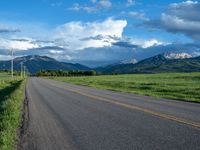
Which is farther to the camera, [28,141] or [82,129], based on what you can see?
[82,129]

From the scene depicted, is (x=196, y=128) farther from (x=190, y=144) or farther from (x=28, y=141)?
(x=28, y=141)

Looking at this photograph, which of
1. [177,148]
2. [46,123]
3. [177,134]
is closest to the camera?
[177,148]

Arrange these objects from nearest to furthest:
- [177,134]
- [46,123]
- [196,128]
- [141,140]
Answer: [141,140], [177,134], [196,128], [46,123]

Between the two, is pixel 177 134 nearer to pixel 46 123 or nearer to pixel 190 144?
pixel 190 144

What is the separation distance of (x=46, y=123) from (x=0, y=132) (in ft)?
10.8

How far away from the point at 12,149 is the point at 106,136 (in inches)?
109

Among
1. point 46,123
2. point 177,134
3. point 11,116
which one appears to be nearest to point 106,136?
point 177,134

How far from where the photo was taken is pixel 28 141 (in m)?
10.9

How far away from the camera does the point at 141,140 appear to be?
1030cm

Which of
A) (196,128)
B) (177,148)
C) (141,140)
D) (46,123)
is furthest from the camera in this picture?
A: (46,123)

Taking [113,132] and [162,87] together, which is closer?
[113,132]

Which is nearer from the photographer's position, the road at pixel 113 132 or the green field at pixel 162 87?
the road at pixel 113 132

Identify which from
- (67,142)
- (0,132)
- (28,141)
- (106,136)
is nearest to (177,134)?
(106,136)

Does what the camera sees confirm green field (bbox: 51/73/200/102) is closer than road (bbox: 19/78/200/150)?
No
